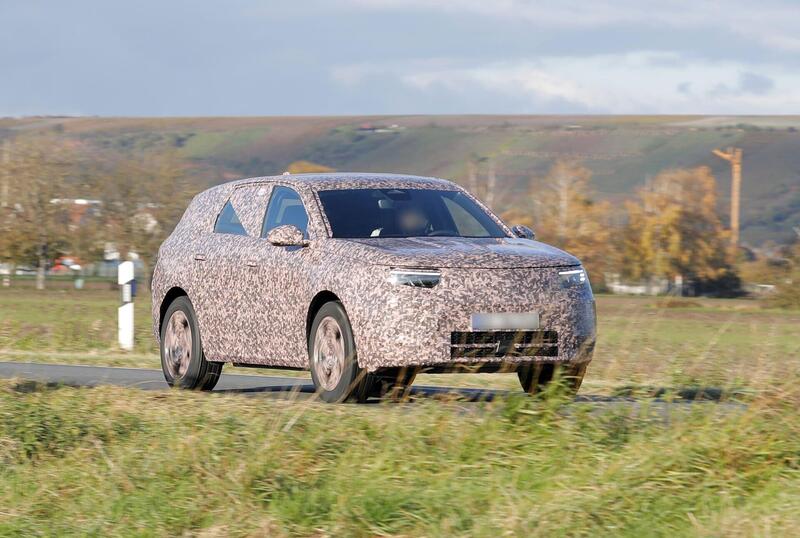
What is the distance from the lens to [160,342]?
12.1m

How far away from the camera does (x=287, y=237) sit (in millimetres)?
10188

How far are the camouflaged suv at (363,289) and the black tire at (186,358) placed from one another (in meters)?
0.02

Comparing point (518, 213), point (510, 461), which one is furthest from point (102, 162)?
point (510, 461)

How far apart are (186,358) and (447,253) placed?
3.07 m

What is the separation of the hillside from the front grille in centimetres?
12395

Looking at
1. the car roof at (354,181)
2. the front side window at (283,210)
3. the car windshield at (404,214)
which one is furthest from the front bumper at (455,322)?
the car roof at (354,181)

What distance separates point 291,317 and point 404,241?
991 mm

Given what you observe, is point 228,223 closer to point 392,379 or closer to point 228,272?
point 228,272

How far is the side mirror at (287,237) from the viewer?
10172 mm

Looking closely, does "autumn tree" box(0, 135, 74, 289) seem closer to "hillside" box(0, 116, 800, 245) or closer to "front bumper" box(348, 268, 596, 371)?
"hillside" box(0, 116, 800, 245)

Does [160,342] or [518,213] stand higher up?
[160,342]

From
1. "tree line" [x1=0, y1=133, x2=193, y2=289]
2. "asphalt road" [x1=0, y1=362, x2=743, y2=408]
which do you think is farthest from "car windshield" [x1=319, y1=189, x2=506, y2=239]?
"tree line" [x1=0, y1=133, x2=193, y2=289]

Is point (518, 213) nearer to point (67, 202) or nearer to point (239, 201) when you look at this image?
point (67, 202)

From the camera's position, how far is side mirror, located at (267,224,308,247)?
33.4ft
